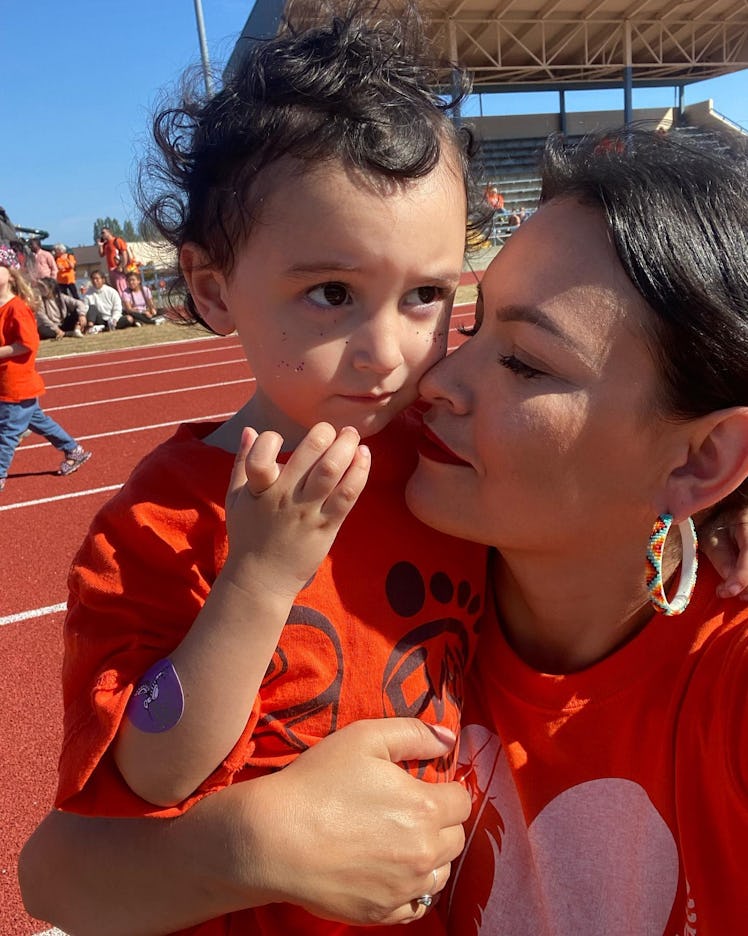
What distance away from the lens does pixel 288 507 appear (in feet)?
3.73

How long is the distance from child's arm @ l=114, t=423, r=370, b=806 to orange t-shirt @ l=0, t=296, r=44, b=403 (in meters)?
6.21

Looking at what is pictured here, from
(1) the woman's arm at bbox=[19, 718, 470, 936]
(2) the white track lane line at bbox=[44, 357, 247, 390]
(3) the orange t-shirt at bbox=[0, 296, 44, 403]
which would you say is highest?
(1) the woman's arm at bbox=[19, 718, 470, 936]

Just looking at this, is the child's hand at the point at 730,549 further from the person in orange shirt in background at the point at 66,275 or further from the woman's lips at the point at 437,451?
the person in orange shirt in background at the point at 66,275

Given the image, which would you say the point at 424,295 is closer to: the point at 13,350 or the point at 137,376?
the point at 13,350

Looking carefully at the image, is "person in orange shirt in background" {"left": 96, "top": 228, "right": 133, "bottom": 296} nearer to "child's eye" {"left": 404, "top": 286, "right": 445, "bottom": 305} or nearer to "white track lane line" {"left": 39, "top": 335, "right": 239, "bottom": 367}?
"white track lane line" {"left": 39, "top": 335, "right": 239, "bottom": 367}

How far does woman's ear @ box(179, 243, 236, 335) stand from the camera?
1533 mm

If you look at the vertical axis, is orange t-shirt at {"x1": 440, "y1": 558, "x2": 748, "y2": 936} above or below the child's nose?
below

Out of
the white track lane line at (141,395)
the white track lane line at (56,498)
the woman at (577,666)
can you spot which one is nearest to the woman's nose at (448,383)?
the woman at (577,666)

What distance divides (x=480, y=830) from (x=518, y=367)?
787 millimetres

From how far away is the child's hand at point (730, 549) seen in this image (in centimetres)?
128

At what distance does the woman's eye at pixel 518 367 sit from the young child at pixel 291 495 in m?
0.16

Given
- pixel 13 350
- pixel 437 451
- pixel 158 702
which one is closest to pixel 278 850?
pixel 158 702

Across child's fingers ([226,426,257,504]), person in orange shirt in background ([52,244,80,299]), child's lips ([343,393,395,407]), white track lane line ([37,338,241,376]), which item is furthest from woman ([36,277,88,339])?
child's fingers ([226,426,257,504])

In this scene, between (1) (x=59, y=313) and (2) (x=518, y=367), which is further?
(1) (x=59, y=313)
